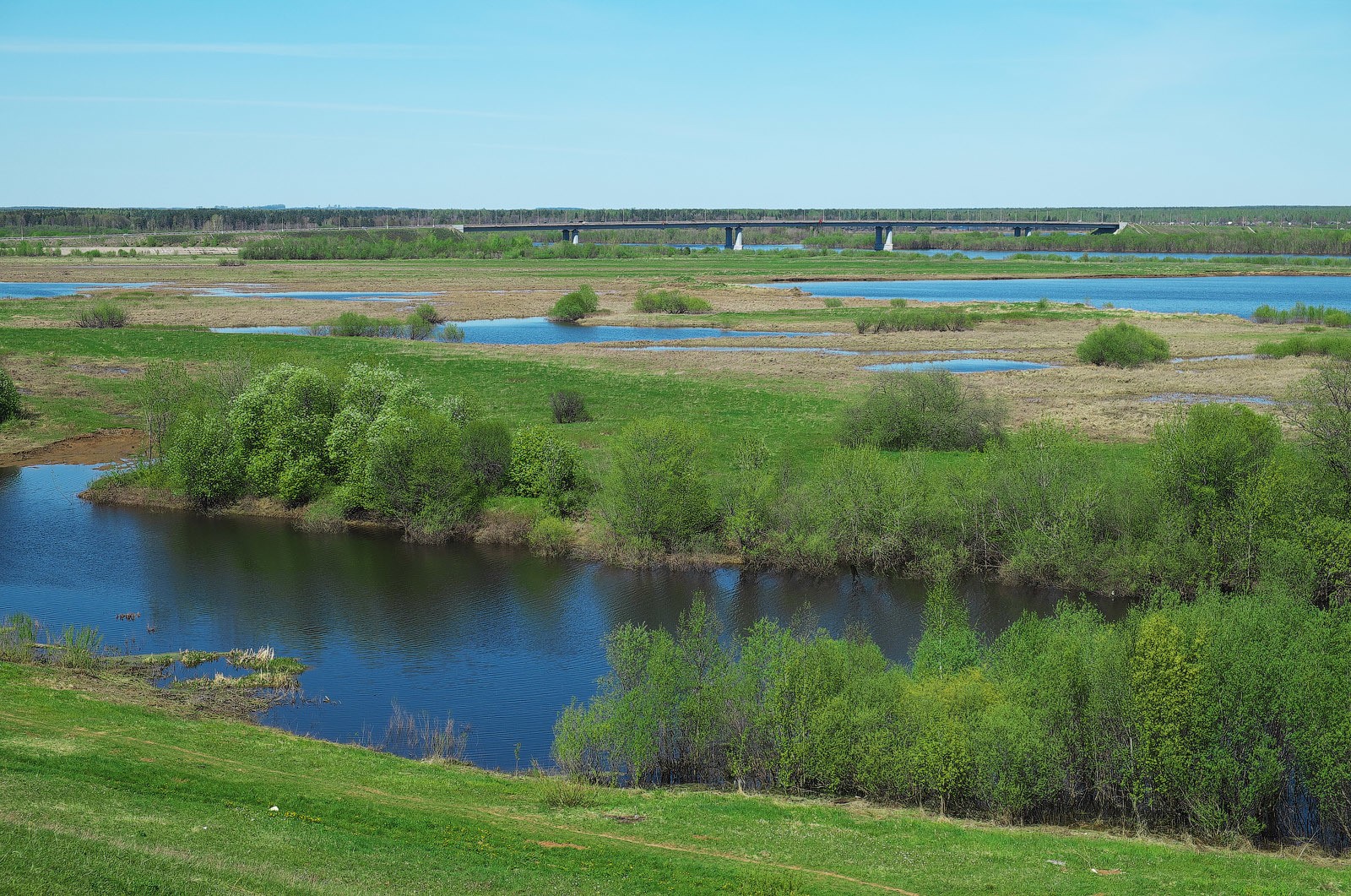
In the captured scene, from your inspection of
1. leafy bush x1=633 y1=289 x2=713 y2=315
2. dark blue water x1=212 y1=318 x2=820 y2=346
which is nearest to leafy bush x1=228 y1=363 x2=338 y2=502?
dark blue water x1=212 y1=318 x2=820 y2=346

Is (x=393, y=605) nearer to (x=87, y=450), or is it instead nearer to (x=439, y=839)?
(x=439, y=839)

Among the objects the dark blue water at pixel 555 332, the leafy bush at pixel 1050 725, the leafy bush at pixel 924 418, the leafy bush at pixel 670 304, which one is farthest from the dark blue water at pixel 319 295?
the leafy bush at pixel 1050 725

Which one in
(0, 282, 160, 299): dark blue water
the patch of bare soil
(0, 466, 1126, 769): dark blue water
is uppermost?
(0, 282, 160, 299): dark blue water

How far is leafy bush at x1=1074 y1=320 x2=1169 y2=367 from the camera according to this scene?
86.7 metres

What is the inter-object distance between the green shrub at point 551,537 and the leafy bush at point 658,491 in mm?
2304

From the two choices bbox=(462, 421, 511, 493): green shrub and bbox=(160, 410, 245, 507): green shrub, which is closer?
bbox=(462, 421, 511, 493): green shrub

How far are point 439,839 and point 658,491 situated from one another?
25.8 meters

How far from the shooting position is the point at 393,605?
4184 centimetres

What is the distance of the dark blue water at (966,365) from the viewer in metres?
87.7

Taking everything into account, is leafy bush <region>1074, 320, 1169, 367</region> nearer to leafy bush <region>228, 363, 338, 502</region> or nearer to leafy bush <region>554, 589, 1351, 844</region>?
leafy bush <region>228, 363, 338, 502</region>

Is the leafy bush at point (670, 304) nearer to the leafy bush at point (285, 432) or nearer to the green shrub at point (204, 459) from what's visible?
the leafy bush at point (285, 432)

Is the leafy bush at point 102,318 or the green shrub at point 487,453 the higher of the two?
the leafy bush at point 102,318

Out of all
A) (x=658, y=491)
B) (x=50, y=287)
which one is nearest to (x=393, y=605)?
(x=658, y=491)

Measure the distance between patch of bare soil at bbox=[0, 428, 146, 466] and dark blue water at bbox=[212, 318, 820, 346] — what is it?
3446 centimetres
